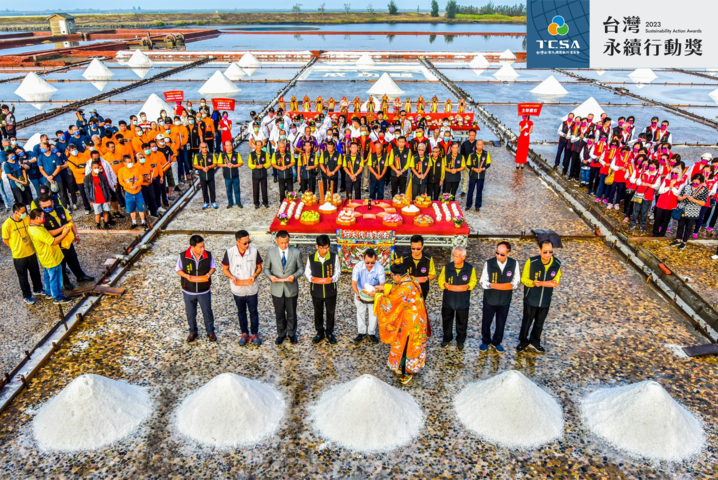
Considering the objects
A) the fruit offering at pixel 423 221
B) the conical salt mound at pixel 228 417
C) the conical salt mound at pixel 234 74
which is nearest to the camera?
the conical salt mound at pixel 228 417

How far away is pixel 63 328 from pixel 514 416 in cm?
679

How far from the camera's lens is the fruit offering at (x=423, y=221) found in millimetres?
9305

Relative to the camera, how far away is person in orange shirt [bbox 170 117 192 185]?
13352mm

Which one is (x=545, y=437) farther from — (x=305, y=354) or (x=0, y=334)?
(x=0, y=334)

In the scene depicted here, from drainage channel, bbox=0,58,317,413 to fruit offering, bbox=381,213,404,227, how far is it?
5.09 meters

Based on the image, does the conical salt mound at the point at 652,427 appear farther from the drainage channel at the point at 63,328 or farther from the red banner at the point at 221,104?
the red banner at the point at 221,104

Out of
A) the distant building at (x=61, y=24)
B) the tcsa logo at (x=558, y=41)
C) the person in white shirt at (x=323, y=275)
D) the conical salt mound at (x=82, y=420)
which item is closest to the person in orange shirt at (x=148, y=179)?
the person in white shirt at (x=323, y=275)

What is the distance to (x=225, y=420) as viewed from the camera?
545cm

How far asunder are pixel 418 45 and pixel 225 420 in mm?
64713

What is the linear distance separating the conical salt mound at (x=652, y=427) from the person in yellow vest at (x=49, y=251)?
27.5ft

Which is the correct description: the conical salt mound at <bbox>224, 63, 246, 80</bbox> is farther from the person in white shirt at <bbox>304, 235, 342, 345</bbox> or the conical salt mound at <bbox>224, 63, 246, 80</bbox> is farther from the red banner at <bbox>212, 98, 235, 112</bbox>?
the person in white shirt at <bbox>304, 235, 342, 345</bbox>

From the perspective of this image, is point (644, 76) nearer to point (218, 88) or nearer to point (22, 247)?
point (218, 88)

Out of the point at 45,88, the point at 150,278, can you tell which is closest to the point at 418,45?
the point at 45,88

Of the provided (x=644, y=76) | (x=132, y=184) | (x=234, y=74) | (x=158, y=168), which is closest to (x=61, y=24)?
(x=234, y=74)
